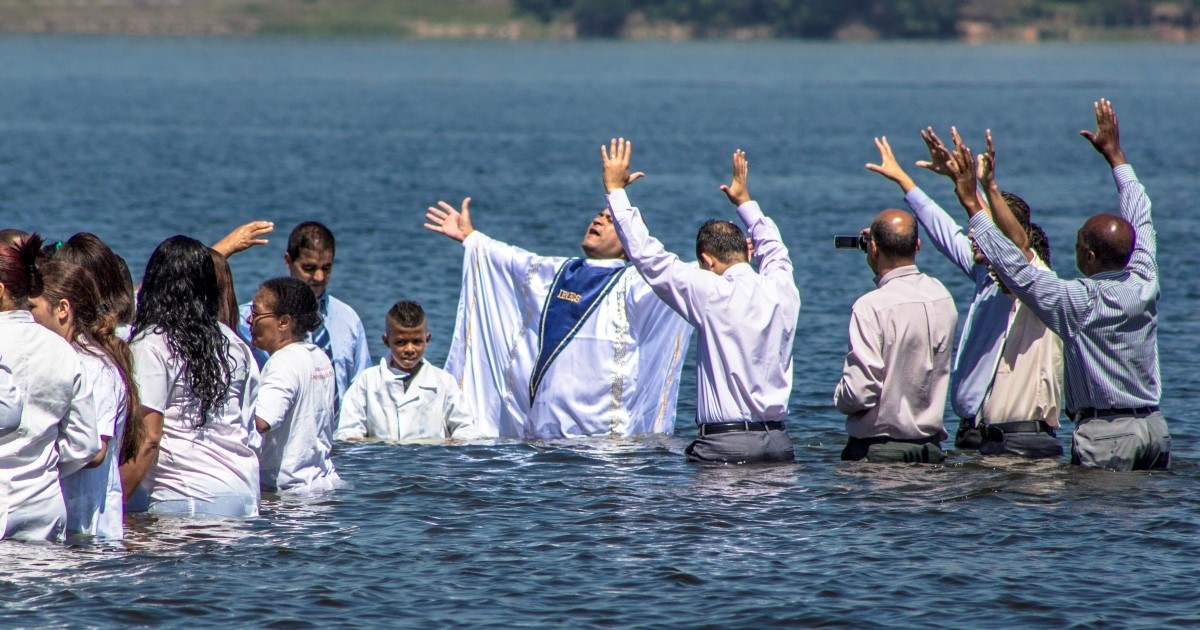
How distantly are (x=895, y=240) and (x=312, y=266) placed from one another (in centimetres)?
390

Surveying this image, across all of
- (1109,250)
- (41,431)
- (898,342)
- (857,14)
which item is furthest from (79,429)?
(857,14)

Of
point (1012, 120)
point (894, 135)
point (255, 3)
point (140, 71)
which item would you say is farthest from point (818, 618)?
point (255, 3)

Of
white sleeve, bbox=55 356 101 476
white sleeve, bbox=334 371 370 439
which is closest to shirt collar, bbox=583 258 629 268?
white sleeve, bbox=334 371 370 439

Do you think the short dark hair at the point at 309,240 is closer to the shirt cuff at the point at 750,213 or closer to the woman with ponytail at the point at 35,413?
the shirt cuff at the point at 750,213

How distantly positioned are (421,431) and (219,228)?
2065cm

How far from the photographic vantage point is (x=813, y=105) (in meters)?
83.7

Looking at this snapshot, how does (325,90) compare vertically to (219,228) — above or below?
above

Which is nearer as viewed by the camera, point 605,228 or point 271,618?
point 271,618

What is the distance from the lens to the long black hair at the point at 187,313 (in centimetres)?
786

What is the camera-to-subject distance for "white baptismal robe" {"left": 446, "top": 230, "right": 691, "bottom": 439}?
1148 centimetres

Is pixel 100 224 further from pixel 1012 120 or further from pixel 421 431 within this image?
pixel 1012 120

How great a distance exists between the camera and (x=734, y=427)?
9.98m

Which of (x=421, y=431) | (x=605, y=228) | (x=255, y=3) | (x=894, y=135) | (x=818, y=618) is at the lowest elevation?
(x=818, y=618)

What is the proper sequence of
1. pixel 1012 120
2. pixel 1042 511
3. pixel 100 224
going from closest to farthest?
pixel 1042 511
pixel 100 224
pixel 1012 120
